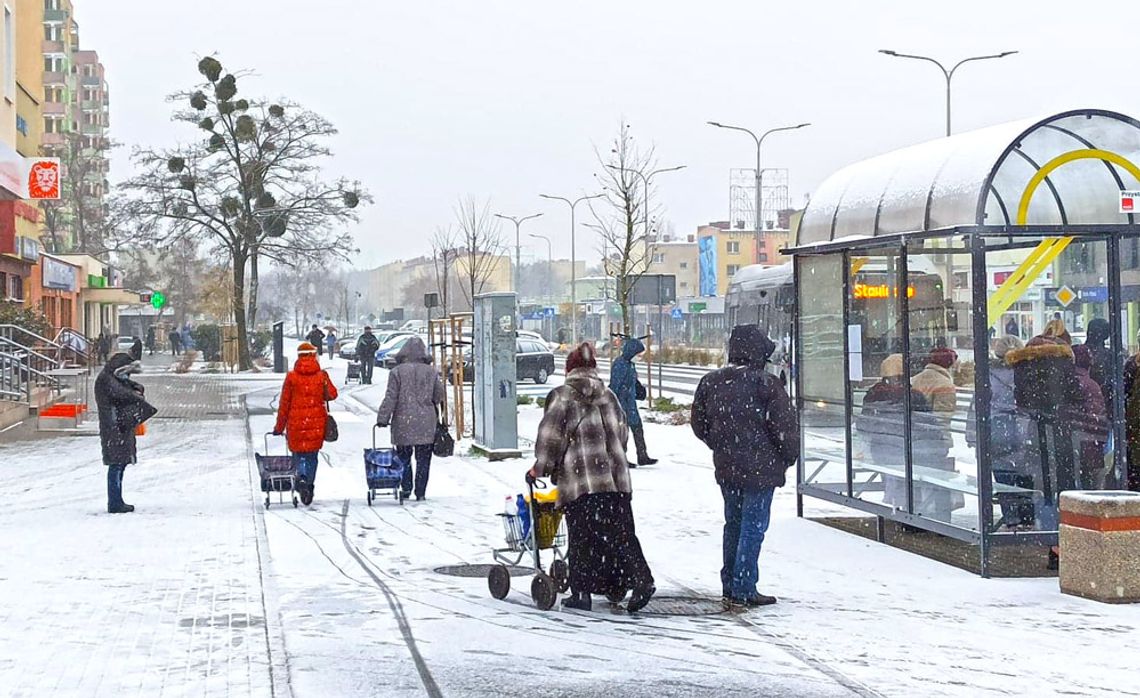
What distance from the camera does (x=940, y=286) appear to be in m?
12.1

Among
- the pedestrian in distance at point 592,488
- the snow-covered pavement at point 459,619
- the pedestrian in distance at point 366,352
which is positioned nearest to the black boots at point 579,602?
the pedestrian in distance at point 592,488

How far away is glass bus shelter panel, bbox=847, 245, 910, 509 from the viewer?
1233cm

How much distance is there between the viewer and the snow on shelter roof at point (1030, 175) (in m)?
11.1

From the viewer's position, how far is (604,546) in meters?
9.38

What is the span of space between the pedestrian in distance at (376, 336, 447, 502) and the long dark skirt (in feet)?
20.2

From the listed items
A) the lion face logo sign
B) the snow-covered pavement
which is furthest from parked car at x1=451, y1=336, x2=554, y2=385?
the snow-covered pavement

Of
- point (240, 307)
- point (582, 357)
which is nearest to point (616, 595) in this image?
point (582, 357)

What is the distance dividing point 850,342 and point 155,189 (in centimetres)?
4572

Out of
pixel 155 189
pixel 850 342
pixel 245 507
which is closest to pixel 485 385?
pixel 245 507

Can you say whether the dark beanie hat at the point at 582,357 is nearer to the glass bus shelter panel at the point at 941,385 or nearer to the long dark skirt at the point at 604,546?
the long dark skirt at the point at 604,546

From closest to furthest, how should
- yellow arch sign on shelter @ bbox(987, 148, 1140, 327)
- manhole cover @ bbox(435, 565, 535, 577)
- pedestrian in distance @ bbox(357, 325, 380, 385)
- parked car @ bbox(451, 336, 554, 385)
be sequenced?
1. manhole cover @ bbox(435, 565, 535, 577)
2. yellow arch sign on shelter @ bbox(987, 148, 1140, 327)
3. parked car @ bbox(451, 336, 554, 385)
4. pedestrian in distance @ bbox(357, 325, 380, 385)

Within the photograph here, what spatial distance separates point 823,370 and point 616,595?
4.72 metres

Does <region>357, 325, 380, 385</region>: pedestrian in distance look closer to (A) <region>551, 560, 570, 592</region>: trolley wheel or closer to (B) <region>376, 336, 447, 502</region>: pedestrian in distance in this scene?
(B) <region>376, 336, 447, 502</region>: pedestrian in distance

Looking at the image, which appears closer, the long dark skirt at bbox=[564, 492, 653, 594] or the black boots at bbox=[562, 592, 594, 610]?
the long dark skirt at bbox=[564, 492, 653, 594]
